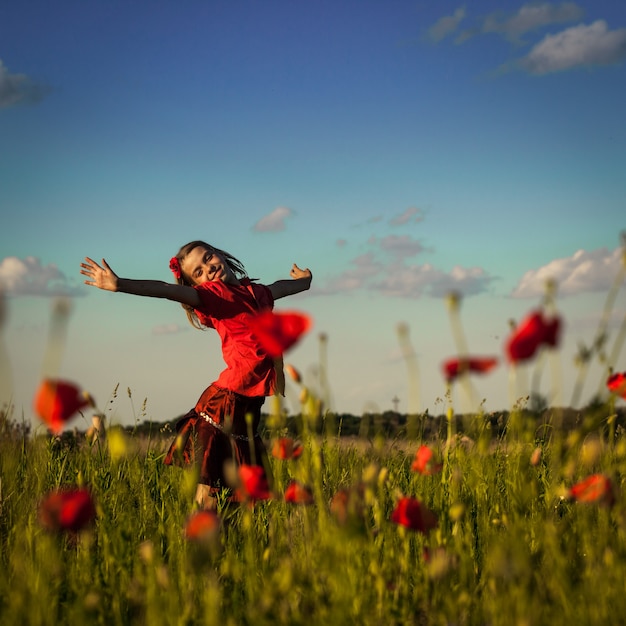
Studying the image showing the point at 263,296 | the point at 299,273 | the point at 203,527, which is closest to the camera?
the point at 203,527

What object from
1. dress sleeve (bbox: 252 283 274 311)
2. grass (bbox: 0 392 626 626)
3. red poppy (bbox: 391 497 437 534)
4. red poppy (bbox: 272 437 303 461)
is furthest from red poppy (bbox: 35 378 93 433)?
dress sleeve (bbox: 252 283 274 311)

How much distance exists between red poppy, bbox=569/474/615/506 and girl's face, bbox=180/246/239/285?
259 centimetres

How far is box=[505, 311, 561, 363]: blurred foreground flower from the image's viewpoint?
1614 mm

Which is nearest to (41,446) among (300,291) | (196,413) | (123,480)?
(123,480)

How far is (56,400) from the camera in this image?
6.15 feet

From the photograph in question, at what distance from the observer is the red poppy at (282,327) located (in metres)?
1.86

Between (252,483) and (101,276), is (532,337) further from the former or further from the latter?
(101,276)

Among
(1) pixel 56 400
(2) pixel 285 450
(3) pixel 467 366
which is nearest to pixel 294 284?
(2) pixel 285 450

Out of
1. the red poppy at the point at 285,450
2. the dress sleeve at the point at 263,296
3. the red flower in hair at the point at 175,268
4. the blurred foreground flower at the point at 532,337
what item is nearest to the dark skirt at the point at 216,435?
the dress sleeve at the point at 263,296

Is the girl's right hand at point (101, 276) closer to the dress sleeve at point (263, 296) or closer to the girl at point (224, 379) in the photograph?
the girl at point (224, 379)

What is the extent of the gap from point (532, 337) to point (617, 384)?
0.61 meters

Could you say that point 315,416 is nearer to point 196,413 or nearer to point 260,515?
point 260,515

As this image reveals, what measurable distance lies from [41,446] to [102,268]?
1117mm

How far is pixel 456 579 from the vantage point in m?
2.52
